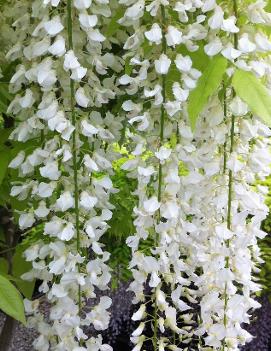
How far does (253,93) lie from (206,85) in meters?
0.07

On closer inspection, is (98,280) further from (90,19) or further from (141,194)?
(90,19)

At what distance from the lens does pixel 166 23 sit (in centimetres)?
103

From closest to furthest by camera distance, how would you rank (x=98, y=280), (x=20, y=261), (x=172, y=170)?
(x=172, y=170)
(x=98, y=280)
(x=20, y=261)

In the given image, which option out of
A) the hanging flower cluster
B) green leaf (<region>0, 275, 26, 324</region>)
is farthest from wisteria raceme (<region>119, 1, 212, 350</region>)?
green leaf (<region>0, 275, 26, 324</region>)

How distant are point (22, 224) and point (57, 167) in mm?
170

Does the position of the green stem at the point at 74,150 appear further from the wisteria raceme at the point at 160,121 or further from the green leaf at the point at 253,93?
the green leaf at the point at 253,93

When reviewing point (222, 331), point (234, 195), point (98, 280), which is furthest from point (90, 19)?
point (222, 331)

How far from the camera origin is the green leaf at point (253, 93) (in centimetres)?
89

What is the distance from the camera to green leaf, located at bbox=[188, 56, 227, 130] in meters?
0.94

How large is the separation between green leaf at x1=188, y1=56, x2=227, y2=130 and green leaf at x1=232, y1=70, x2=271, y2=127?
24 millimetres

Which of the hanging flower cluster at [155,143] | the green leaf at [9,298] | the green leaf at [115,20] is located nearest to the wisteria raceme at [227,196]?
the hanging flower cluster at [155,143]

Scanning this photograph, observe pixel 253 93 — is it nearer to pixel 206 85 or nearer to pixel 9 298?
pixel 206 85

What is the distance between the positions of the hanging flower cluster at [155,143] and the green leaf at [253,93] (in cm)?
3

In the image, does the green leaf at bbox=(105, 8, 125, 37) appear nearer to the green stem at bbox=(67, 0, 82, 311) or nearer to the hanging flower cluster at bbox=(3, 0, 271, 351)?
the hanging flower cluster at bbox=(3, 0, 271, 351)
